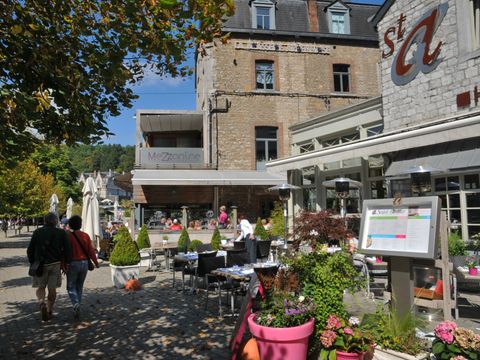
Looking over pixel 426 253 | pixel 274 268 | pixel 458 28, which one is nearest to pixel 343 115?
pixel 458 28

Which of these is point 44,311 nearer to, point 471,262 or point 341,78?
point 471,262

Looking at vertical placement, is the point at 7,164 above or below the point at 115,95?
below

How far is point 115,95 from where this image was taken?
16.1ft

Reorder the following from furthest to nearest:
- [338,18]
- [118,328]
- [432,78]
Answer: [338,18], [432,78], [118,328]

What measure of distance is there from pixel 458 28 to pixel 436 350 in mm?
8187

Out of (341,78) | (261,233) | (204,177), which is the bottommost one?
(261,233)

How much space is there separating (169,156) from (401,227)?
15205mm

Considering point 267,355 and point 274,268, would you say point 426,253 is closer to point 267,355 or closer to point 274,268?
point 267,355


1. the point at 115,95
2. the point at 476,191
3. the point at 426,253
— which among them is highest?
the point at 115,95

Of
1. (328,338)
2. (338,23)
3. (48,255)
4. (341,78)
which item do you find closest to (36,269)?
(48,255)

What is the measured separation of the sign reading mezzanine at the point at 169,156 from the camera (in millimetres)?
17953

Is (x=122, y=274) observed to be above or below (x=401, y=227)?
below

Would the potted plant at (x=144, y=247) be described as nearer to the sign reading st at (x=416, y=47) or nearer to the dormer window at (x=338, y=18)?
the sign reading st at (x=416, y=47)

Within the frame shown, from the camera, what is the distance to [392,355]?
3.46m
